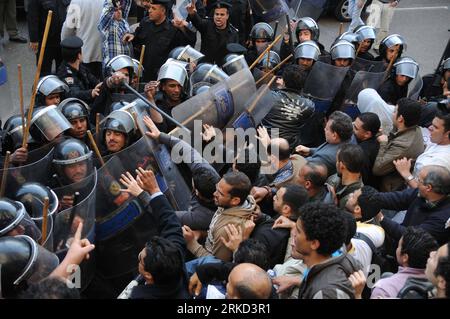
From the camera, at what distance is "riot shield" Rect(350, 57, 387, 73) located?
6.44m

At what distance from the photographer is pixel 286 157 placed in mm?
4531

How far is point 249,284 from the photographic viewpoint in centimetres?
287

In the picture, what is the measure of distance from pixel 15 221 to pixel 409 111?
2922 mm

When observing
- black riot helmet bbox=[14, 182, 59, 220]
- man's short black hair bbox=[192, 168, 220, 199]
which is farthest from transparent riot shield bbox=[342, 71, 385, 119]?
black riot helmet bbox=[14, 182, 59, 220]

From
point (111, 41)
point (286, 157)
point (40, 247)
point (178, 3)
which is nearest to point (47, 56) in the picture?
point (111, 41)

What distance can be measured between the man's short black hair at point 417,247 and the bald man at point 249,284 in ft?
2.79

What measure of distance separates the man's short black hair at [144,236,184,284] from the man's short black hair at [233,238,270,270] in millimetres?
303

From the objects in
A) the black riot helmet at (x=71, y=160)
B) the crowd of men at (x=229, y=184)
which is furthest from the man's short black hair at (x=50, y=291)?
the black riot helmet at (x=71, y=160)

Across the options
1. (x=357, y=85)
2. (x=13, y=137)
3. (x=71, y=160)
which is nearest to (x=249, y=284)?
(x=71, y=160)

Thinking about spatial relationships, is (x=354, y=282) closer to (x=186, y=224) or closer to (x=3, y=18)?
(x=186, y=224)

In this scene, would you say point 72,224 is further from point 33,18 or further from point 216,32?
point 33,18

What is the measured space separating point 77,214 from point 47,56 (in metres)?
4.03

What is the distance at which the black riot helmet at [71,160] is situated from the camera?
168 inches

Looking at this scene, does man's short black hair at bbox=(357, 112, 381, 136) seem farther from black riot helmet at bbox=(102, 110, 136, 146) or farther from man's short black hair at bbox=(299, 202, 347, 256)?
man's short black hair at bbox=(299, 202, 347, 256)
